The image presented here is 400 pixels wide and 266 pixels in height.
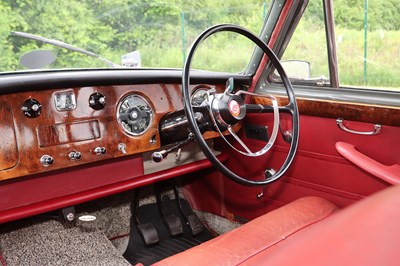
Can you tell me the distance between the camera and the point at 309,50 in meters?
2.48

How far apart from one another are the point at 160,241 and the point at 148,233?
0.09m

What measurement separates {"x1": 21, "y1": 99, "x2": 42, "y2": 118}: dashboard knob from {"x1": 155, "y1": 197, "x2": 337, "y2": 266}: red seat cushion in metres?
0.92

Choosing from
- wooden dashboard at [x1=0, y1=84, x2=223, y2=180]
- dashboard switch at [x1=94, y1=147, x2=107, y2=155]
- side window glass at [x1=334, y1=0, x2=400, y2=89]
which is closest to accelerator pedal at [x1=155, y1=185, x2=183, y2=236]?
wooden dashboard at [x1=0, y1=84, x2=223, y2=180]

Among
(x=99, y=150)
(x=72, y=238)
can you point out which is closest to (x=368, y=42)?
(x=99, y=150)

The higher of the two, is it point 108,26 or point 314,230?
point 108,26

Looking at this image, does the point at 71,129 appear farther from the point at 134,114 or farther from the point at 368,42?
the point at 368,42

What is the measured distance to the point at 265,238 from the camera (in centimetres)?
152

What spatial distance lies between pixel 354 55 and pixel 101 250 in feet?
5.82

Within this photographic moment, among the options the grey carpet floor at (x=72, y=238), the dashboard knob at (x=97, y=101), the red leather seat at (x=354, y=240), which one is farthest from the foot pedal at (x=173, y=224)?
the red leather seat at (x=354, y=240)

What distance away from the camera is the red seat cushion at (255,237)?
139cm

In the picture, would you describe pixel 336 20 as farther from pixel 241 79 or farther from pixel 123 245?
pixel 123 245

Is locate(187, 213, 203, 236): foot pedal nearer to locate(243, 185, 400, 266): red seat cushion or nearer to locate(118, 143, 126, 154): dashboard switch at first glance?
locate(118, 143, 126, 154): dashboard switch

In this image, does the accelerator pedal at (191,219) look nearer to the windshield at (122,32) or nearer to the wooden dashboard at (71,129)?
the wooden dashboard at (71,129)

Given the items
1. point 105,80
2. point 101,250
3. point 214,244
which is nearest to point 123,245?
point 101,250
